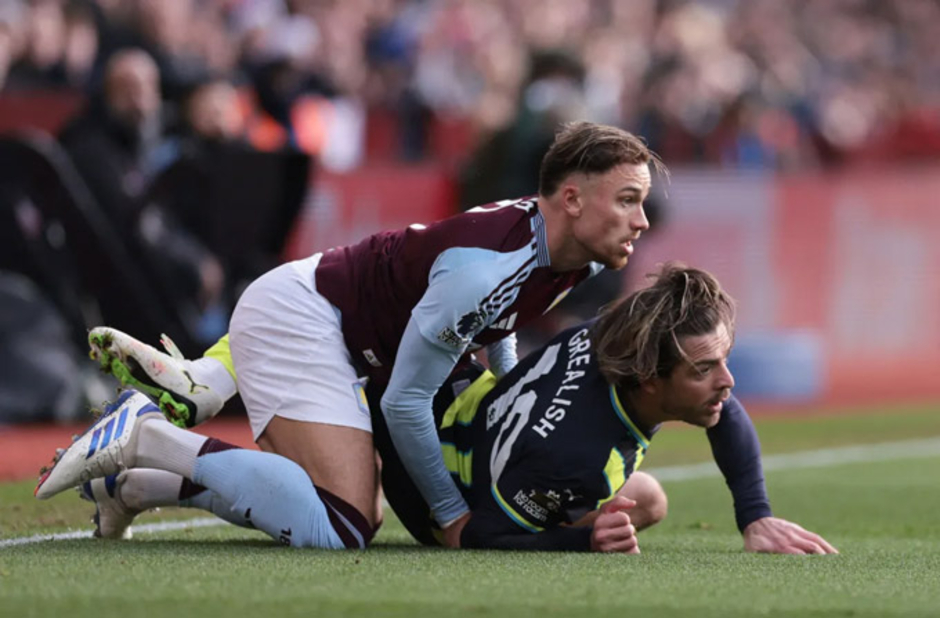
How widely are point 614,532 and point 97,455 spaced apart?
1.67m

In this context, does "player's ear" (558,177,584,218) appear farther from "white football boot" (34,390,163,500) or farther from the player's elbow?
"white football boot" (34,390,163,500)

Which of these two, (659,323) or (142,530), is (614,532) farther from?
(142,530)

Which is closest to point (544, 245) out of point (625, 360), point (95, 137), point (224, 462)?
point (625, 360)

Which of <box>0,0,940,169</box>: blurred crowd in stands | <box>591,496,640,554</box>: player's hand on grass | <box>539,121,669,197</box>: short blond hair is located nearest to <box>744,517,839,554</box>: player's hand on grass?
<box>591,496,640,554</box>: player's hand on grass

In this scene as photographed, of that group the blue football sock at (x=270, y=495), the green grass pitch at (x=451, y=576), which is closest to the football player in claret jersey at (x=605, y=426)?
the green grass pitch at (x=451, y=576)

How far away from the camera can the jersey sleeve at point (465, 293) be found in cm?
507

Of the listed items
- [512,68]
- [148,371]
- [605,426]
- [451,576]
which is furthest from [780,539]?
[512,68]

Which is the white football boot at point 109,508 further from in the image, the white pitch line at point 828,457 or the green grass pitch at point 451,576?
the white pitch line at point 828,457

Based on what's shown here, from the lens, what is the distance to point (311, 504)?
5348mm

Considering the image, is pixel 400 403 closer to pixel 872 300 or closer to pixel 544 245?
pixel 544 245

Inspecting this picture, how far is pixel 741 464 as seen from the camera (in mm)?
5547

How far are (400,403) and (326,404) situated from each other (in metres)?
0.49

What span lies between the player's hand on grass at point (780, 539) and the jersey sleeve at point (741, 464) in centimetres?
4

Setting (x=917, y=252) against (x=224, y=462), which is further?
(x=917, y=252)
